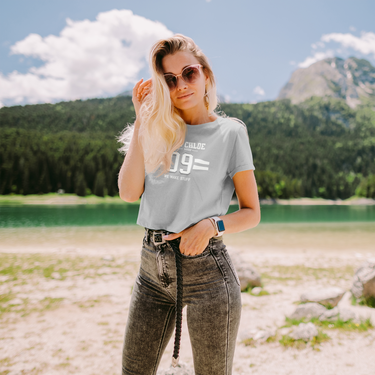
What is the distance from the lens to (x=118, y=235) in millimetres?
Answer: 23469

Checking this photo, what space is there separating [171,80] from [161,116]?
25 cm

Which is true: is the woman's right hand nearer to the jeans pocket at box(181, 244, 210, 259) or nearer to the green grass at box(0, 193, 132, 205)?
the jeans pocket at box(181, 244, 210, 259)

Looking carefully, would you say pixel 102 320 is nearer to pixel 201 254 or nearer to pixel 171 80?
pixel 201 254

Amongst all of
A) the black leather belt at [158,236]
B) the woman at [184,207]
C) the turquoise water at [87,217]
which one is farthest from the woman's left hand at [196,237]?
the turquoise water at [87,217]

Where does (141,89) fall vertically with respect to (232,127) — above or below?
above

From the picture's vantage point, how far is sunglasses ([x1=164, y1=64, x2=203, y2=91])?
6.04ft

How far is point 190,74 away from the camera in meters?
1.85

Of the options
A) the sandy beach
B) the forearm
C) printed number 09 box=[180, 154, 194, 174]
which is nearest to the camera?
printed number 09 box=[180, 154, 194, 174]

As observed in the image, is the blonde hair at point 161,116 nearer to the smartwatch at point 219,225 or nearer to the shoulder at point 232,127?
the shoulder at point 232,127

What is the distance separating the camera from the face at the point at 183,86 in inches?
72.3

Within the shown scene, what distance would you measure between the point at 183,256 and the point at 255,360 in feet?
10.8

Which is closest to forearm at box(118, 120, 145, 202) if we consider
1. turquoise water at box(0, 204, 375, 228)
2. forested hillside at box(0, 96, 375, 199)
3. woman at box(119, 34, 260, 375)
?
woman at box(119, 34, 260, 375)

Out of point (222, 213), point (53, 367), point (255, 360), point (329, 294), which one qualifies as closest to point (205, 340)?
point (222, 213)

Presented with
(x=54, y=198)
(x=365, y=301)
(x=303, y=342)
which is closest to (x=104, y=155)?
(x=54, y=198)
